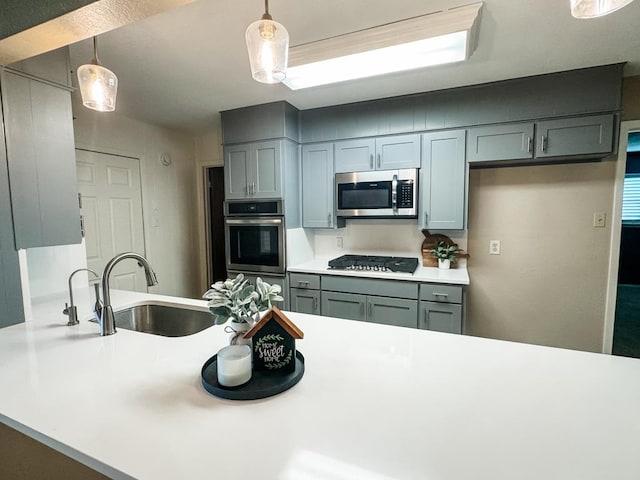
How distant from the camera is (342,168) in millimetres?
2961

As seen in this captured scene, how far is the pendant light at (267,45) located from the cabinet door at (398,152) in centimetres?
184

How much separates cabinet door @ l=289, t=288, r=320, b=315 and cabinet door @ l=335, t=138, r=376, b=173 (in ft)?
→ 3.91

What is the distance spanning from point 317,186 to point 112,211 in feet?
6.76

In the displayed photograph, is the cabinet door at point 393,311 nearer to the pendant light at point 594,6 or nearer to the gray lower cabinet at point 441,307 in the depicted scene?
the gray lower cabinet at point 441,307

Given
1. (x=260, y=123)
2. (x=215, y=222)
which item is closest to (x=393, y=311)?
(x=260, y=123)

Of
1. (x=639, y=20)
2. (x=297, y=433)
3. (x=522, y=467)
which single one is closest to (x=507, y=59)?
(x=639, y=20)

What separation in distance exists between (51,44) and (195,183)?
9.37ft

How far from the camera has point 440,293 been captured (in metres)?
2.42

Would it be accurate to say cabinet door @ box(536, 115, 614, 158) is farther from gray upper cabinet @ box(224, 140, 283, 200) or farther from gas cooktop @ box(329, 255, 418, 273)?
gray upper cabinet @ box(224, 140, 283, 200)

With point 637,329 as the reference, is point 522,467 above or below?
above

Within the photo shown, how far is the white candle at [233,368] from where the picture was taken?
895 millimetres

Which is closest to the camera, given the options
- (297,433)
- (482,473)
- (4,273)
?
(482,473)

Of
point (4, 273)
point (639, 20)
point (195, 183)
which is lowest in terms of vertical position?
point (4, 273)

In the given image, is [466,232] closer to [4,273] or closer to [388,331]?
Result: [388,331]
